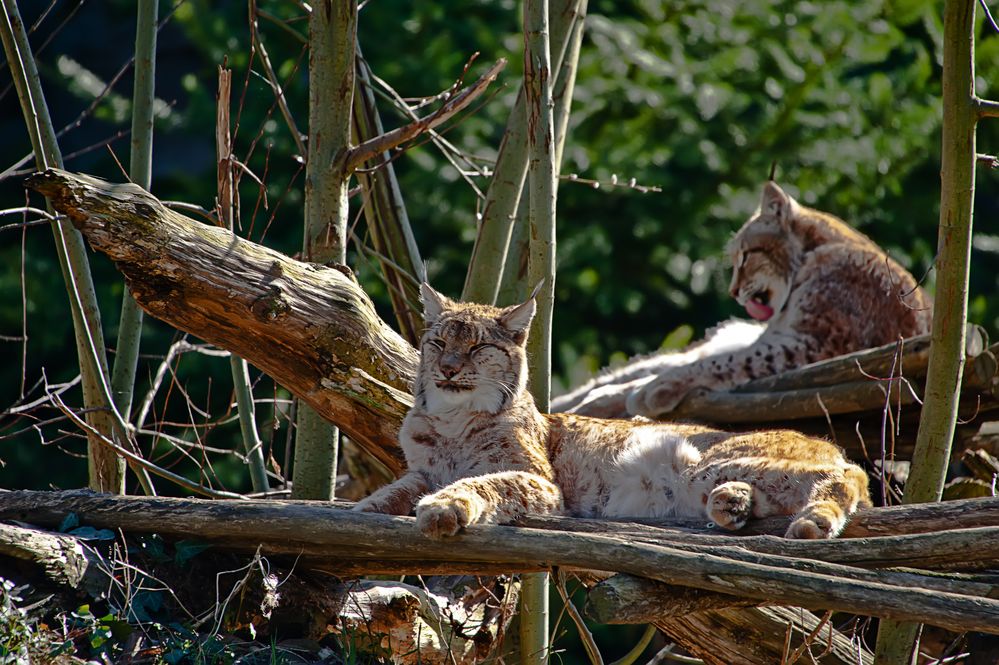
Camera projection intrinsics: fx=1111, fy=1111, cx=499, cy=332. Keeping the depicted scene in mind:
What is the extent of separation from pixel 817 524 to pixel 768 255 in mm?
3790

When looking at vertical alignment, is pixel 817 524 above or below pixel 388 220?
below

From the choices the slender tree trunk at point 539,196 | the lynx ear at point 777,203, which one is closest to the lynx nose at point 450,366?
the slender tree trunk at point 539,196

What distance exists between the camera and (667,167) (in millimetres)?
9070

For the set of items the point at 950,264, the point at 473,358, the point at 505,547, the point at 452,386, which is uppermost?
the point at 950,264

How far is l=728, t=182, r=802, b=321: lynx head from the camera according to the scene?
6.85 metres

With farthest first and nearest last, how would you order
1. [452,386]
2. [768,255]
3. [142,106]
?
[768,255] → [142,106] → [452,386]

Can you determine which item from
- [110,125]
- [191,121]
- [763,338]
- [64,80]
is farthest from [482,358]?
[110,125]

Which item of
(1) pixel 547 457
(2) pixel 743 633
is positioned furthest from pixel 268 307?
(2) pixel 743 633

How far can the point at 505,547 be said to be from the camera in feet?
10.7

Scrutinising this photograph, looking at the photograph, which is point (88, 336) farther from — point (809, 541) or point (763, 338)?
point (763, 338)

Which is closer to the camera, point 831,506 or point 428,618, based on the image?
point 831,506

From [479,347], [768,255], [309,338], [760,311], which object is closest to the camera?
[309,338]

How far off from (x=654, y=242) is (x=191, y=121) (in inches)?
157

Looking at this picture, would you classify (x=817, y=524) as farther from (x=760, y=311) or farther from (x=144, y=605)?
(x=760, y=311)
